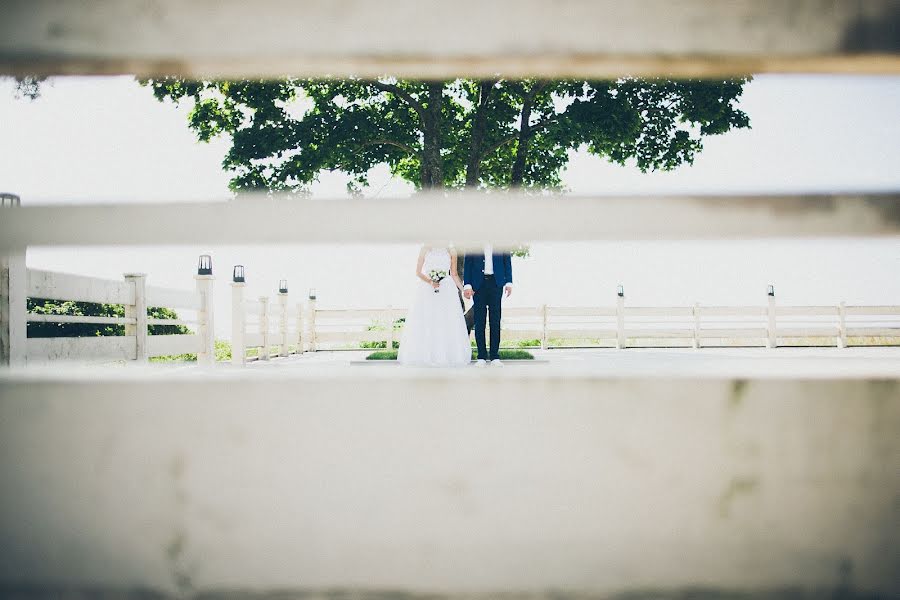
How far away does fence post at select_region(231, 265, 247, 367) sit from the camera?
11.5 meters

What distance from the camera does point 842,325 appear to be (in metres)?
19.2

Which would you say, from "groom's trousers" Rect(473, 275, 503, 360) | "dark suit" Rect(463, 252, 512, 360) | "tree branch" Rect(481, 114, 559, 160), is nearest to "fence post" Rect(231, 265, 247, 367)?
"groom's trousers" Rect(473, 275, 503, 360)

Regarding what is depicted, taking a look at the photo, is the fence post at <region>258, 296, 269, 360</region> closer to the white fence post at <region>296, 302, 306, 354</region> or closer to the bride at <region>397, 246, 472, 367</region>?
the white fence post at <region>296, 302, 306, 354</region>

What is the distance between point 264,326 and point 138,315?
19.4 feet

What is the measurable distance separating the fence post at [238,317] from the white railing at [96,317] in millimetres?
592

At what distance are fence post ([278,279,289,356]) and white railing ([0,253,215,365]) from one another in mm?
4251

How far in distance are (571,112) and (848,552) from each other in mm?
11576

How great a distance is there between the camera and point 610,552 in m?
0.91

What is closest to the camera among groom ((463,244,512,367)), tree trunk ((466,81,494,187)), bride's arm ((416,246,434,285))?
groom ((463,244,512,367))

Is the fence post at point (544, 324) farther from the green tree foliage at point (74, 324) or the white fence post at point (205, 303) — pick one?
the white fence post at point (205, 303)

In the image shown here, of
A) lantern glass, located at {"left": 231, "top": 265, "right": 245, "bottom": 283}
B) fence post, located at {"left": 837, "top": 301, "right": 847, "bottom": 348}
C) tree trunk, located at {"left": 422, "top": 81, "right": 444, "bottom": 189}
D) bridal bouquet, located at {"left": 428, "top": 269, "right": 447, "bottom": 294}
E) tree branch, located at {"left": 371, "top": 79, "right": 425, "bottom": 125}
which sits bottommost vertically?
fence post, located at {"left": 837, "top": 301, "right": 847, "bottom": 348}

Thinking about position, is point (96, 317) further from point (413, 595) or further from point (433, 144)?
point (413, 595)

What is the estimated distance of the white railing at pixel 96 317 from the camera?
5.07 meters

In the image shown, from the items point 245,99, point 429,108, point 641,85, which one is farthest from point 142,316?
point 641,85
